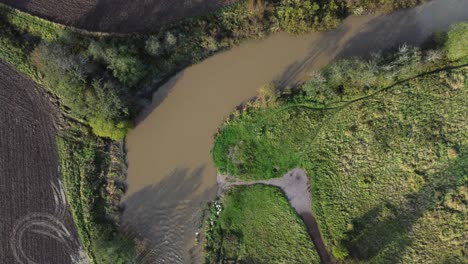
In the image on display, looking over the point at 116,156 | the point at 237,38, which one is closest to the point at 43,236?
the point at 116,156

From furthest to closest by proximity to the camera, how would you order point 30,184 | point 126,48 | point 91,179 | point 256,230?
point 30,184, point 91,179, point 256,230, point 126,48

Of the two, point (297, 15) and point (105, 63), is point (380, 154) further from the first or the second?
point (105, 63)

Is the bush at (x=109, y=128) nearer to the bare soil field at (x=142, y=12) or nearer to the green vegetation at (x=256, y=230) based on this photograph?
the bare soil field at (x=142, y=12)

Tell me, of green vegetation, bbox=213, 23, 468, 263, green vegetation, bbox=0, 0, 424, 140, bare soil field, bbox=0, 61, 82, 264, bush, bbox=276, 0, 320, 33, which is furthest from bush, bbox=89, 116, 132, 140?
bush, bbox=276, 0, 320, 33

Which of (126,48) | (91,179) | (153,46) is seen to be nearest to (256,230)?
(91,179)

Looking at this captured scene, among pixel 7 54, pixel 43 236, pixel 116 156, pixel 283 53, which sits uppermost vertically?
pixel 7 54

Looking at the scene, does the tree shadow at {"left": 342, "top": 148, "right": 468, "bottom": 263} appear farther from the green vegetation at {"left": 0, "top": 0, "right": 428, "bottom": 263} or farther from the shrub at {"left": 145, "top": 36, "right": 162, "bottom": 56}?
the shrub at {"left": 145, "top": 36, "right": 162, "bottom": 56}

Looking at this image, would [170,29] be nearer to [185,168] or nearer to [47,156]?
Result: [185,168]
